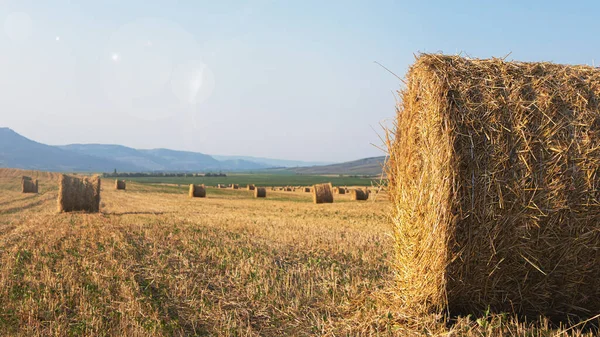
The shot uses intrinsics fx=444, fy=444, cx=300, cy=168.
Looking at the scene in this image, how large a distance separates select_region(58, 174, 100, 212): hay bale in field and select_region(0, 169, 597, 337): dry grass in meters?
8.68

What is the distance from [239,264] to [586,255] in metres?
5.56

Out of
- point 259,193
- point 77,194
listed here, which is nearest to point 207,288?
point 77,194

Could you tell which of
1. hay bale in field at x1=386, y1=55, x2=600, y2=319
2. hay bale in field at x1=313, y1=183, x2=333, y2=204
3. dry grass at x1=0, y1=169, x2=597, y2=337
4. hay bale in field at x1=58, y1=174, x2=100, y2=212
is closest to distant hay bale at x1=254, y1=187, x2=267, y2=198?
hay bale in field at x1=313, y1=183, x2=333, y2=204

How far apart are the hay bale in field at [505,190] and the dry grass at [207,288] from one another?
48cm

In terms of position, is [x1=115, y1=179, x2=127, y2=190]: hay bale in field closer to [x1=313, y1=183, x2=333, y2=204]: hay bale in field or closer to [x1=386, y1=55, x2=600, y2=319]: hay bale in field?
[x1=313, y1=183, x2=333, y2=204]: hay bale in field

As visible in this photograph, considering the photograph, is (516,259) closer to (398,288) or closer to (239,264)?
(398,288)

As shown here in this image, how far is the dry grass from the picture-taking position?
5316 mm

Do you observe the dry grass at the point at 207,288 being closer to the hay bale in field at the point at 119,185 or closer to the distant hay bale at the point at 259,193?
the distant hay bale at the point at 259,193

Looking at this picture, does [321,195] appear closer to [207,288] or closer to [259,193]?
[259,193]

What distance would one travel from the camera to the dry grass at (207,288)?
532 cm

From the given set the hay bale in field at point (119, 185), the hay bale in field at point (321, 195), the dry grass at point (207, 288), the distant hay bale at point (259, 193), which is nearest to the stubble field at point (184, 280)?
the dry grass at point (207, 288)

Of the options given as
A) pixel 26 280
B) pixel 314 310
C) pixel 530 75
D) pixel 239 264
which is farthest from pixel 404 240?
pixel 26 280

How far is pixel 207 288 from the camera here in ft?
23.1

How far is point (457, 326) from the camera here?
203 inches
